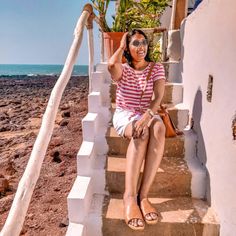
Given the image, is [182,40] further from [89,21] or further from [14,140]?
[14,140]

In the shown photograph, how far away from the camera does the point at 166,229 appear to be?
2615 millimetres

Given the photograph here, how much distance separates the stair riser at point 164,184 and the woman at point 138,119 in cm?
32

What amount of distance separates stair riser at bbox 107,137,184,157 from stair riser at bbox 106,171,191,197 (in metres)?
0.43

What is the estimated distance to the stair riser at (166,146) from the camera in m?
3.36

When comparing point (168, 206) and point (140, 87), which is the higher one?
point (140, 87)

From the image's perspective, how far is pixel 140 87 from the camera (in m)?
3.01

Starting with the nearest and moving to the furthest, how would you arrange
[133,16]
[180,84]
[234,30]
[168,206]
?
[234,30] → [168,206] → [180,84] → [133,16]

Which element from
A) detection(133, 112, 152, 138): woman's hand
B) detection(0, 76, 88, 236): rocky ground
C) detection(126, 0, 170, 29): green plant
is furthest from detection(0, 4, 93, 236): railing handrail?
detection(0, 76, 88, 236): rocky ground

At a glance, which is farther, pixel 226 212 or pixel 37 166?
pixel 226 212

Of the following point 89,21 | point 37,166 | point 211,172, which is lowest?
point 211,172

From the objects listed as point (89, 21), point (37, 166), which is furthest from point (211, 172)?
point (89, 21)

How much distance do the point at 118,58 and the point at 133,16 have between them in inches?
101

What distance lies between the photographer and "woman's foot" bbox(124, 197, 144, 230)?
8.17ft

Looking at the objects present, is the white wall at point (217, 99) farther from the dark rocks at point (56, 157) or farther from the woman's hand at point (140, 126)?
the dark rocks at point (56, 157)
